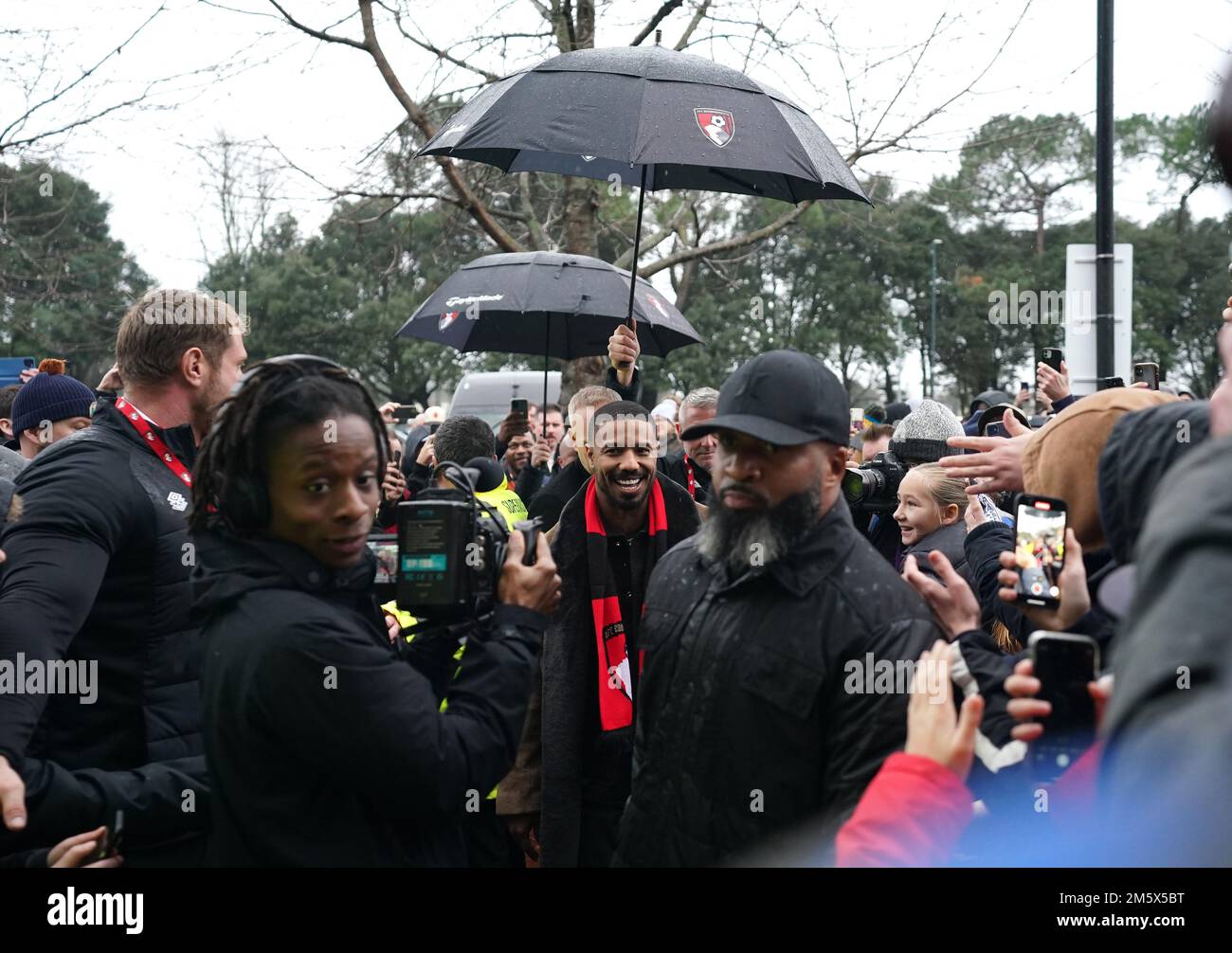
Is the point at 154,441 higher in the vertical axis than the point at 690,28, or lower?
lower

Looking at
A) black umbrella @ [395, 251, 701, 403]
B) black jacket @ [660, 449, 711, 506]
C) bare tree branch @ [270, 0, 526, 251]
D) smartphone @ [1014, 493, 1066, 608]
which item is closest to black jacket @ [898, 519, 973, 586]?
black jacket @ [660, 449, 711, 506]

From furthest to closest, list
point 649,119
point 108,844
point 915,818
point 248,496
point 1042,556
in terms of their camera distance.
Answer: point 649,119 < point 108,844 < point 1042,556 < point 248,496 < point 915,818

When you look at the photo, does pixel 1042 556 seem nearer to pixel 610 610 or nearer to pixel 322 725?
pixel 322 725

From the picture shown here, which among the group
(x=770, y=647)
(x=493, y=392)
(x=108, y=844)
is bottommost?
(x=108, y=844)

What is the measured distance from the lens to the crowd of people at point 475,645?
1.97 m

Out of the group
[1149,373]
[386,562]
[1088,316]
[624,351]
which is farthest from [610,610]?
[1088,316]

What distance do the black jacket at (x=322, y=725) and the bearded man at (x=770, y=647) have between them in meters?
0.54

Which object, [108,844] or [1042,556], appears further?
[108,844]

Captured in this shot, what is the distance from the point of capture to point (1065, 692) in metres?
1.88

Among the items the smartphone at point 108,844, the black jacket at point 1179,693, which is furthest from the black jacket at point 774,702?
the black jacket at point 1179,693

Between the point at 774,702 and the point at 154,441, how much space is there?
75.9 inches

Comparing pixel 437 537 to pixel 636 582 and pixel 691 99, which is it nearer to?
pixel 636 582

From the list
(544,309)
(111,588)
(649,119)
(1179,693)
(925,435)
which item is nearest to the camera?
(1179,693)
